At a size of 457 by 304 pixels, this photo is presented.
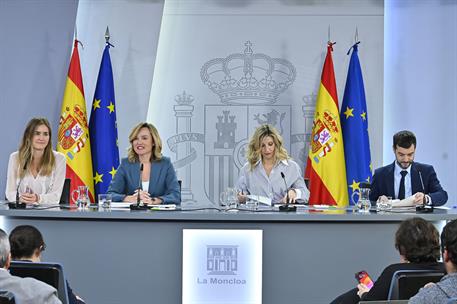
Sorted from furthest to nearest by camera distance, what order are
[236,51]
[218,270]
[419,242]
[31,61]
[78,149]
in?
[236,51] → [31,61] → [78,149] → [218,270] → [419,242]

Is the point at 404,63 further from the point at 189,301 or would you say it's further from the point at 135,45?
the point at 189,301

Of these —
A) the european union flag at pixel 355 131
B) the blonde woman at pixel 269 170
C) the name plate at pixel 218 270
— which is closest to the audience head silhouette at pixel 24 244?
the name plate at pixel 218 270

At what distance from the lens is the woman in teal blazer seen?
203 inches

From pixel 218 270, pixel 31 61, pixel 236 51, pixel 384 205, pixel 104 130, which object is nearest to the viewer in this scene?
pixel 218 270

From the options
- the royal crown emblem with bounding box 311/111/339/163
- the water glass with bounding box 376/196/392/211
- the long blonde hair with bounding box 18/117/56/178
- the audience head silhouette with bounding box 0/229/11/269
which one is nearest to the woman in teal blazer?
the long blonde hair with bounding box 18/117/56/178

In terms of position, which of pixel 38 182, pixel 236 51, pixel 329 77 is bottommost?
pixel 38 182

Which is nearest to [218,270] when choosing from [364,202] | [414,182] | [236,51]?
[364,202]

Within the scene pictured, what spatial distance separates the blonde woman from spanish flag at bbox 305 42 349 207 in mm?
1129

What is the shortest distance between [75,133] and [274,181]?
2.06m

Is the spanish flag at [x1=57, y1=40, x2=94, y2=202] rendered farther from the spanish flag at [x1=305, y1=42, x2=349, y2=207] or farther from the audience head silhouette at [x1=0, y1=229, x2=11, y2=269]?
the audience head silhouette at [x1=0, y1=229, x2=11, y2=269]

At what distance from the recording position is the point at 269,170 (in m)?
5.47

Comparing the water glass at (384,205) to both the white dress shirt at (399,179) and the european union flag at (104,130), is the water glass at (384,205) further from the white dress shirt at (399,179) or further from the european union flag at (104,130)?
the european union flag at (104,130)

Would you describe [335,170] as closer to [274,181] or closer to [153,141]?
[274,181]

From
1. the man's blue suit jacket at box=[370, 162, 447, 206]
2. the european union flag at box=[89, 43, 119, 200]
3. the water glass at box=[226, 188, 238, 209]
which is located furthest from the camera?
the european union flag at box=[89, 43, 119, 200]
